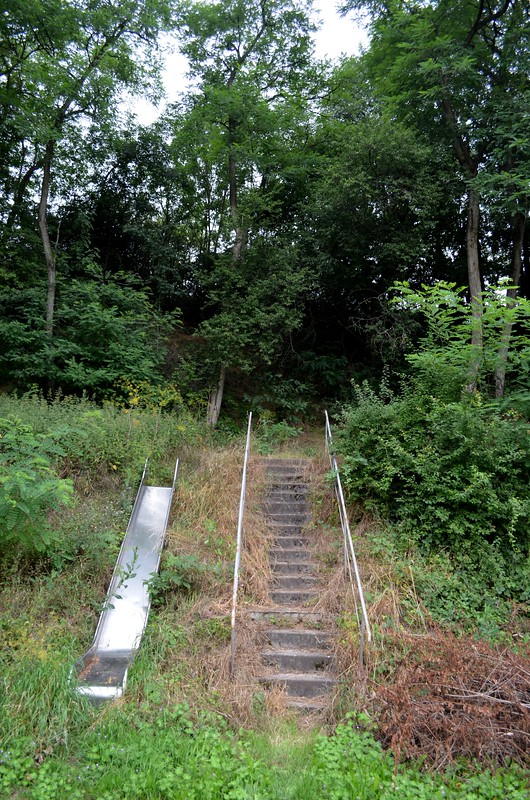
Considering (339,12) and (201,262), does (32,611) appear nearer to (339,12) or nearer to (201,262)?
(201,262)

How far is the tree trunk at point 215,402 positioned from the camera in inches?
469

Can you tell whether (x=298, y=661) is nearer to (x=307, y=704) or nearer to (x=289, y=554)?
(x=307, y=704)

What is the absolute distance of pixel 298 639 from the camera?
16.9ft

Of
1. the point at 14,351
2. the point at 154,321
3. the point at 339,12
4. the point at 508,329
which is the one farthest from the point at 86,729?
the point at 339,12

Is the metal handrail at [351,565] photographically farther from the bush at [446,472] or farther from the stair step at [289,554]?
the stair step at [289,554]

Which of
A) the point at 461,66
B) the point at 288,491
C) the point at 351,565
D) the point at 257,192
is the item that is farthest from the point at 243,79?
the point at 351,565

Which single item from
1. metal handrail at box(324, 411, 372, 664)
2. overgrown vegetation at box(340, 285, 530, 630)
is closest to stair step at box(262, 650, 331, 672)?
metal handrail at box(324, 411, 372, 664)

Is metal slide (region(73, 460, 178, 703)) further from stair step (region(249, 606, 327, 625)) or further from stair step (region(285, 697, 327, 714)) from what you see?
stair step (region(285, 697, 327, 714))

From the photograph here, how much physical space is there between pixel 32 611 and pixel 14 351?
7.09 m

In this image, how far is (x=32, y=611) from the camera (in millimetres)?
4906

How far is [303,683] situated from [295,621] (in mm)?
806

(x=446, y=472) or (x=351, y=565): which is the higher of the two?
(x=446, y=472)

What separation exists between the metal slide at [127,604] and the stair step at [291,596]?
1473mm

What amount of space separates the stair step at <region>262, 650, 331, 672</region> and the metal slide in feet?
4.41
